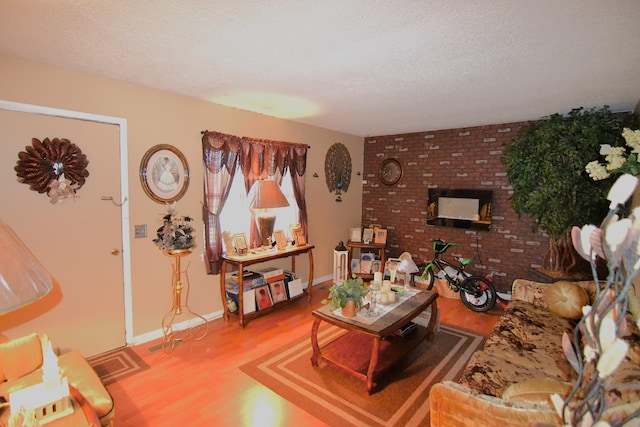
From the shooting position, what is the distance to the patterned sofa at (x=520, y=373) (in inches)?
53.9

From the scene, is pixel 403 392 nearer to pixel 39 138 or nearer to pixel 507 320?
pixel 507 320

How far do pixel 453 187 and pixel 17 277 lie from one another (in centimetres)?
516

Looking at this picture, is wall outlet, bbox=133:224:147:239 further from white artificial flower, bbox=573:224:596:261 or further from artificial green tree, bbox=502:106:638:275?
artificial green tree, bbox=502:106:638:275

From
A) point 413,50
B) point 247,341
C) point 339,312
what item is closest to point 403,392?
point 339,312

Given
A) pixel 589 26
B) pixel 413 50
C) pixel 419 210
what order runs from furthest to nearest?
1. pixel 419 210
2. pixel 413 50
3. pixel 589 26

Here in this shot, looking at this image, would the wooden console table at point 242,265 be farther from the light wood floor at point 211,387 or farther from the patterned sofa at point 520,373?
the patterned sofa at point 520,373

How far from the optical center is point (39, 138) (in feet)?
8.60

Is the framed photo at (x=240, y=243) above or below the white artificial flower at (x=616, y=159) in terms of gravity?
below

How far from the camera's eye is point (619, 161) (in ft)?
10.3

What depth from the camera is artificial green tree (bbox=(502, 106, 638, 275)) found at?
3.59 m

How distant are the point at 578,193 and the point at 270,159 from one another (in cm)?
378

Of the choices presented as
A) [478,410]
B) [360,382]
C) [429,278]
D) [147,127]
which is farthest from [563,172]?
[147,127]

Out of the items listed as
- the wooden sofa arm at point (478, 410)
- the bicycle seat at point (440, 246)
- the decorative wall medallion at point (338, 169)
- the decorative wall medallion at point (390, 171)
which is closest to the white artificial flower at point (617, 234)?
the wooden sofa arm at point (478, 410)

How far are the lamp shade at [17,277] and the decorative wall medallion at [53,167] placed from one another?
2.17 metres
